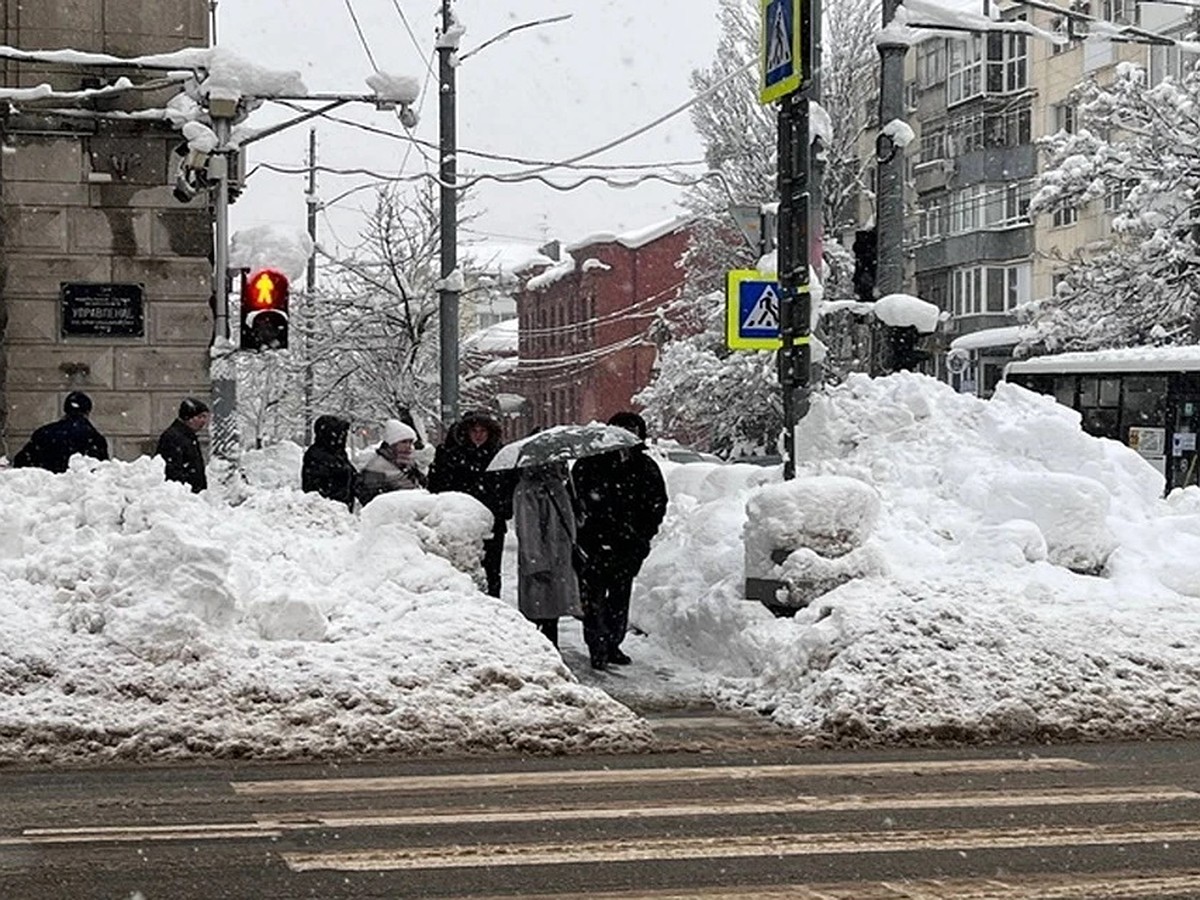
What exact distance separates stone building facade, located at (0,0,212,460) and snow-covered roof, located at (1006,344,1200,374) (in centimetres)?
1573

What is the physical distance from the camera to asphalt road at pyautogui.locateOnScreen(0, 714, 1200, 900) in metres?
6.66

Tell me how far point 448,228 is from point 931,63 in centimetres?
4276

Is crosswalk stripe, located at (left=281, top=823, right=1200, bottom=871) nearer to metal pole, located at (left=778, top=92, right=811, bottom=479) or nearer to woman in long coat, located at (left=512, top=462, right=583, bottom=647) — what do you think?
woman in long coat, located at (left=512, top=462, right=583, bottom=647)

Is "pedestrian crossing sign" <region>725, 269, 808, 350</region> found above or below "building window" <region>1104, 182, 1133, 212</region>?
below

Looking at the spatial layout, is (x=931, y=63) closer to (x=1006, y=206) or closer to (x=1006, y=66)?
(x=1006, y=66)

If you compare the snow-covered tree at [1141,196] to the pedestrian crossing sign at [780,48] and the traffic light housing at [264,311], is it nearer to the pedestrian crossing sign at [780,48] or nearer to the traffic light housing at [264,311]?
the traffic light housing at [264,311]

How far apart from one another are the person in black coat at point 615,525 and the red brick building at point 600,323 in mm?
55846

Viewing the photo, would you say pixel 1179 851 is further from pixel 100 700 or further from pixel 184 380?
pixel 184 380

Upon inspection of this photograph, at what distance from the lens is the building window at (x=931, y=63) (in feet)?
206

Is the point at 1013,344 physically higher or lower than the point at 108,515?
higher

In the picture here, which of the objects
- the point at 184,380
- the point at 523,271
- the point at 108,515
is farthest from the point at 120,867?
the point at 523,271

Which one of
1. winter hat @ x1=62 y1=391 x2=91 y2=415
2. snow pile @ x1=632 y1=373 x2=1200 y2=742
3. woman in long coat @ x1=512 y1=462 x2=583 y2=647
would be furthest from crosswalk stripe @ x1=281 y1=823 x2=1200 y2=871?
winter hat @ x1=62 y1=391 x2=91 y2=415

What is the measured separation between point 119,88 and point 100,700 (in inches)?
351

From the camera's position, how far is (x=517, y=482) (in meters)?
13.1
